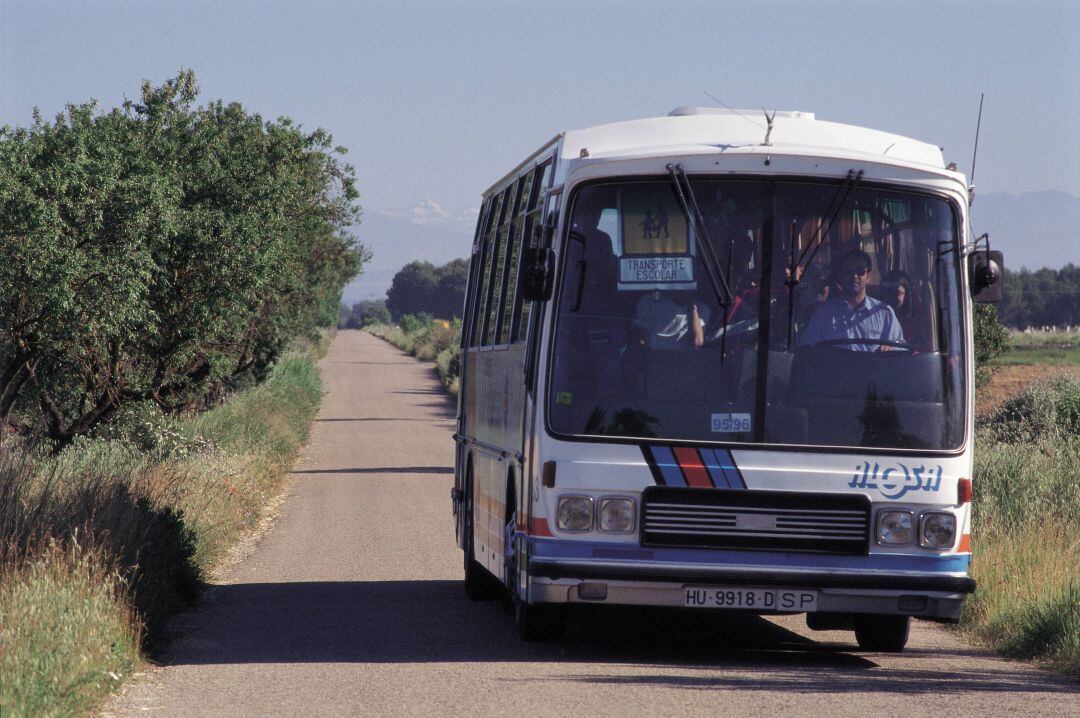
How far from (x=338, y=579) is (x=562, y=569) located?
6270mm

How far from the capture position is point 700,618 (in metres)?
12.5

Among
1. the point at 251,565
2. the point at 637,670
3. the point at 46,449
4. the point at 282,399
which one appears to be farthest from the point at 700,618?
the point at 282,399

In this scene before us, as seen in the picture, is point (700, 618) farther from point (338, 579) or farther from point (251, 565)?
point (251, 565)

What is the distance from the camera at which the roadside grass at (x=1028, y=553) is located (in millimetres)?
10586

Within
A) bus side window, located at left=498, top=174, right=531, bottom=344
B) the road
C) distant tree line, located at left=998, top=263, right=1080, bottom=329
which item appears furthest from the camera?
distant tree line, located at left=998, top=263, right=1080, bottom=329

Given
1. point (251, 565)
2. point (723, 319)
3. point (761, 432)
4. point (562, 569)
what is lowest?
point (251, 565)

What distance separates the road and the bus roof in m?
3.10

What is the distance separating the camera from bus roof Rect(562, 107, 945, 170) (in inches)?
376

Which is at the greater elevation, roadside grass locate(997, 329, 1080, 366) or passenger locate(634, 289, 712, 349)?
passenger locate(634, 289, 712, 349)

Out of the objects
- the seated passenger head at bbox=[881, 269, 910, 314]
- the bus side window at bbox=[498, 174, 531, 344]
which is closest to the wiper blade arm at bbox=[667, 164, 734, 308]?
the seated passenger head at bbox=[881, 269, 910, 314]

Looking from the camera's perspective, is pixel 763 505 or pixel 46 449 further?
pixel 46 449

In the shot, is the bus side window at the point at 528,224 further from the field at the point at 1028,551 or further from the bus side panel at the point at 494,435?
the field at the point at 1028,551

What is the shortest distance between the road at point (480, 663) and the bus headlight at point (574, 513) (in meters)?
0.86

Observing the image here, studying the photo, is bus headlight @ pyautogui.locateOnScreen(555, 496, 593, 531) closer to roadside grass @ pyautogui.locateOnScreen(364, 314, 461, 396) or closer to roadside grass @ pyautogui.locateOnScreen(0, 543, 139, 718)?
roadside grass @ pyautogui.locateOnScreen(0, 543, 139, 718)
